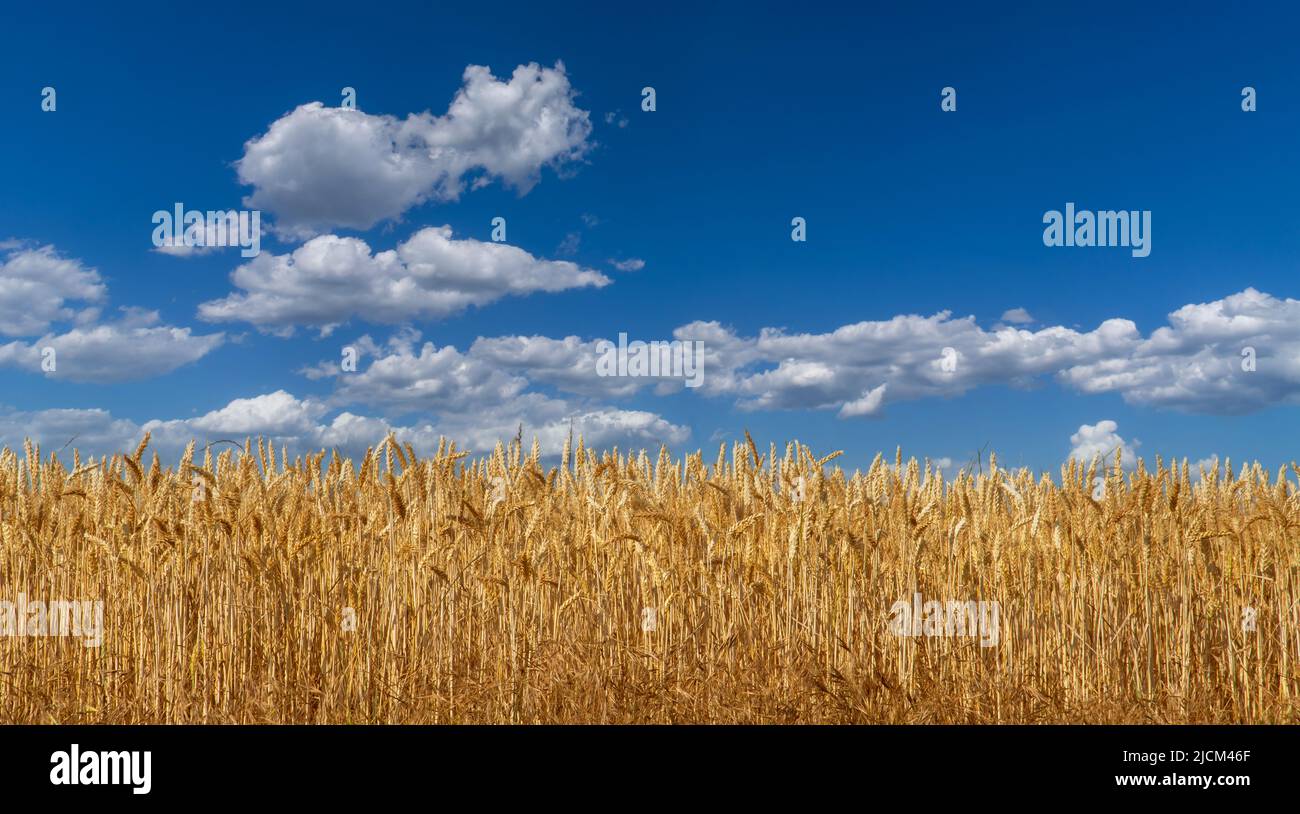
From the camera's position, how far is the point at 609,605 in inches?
217

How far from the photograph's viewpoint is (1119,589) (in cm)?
553

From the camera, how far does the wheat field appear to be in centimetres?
503

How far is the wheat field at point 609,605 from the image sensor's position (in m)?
5.03

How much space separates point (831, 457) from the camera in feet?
19.0
